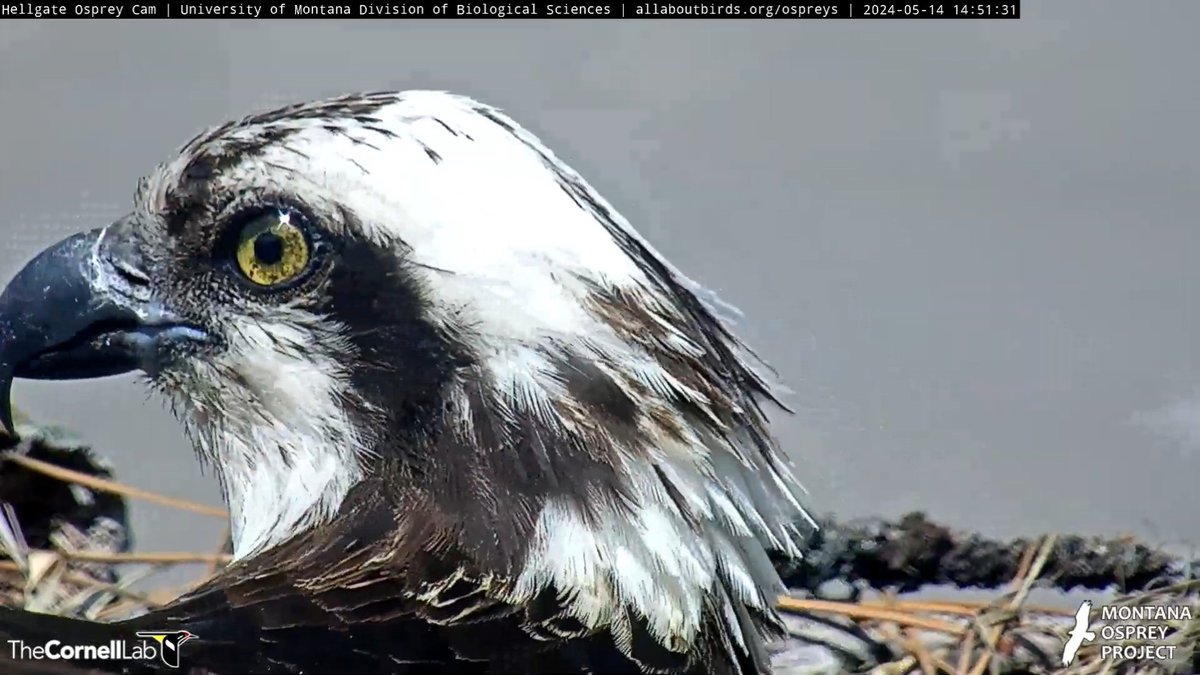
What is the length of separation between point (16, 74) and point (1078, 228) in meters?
1.26

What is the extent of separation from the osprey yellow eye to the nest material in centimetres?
35

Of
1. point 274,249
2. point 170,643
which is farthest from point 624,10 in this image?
point 170,643

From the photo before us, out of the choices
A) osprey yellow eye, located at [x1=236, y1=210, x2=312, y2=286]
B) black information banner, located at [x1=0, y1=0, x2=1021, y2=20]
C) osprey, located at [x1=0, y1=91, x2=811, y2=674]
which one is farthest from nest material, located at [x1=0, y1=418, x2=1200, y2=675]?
black information banner, located at [x1=0, y1=0, x2=1021, y2=20]

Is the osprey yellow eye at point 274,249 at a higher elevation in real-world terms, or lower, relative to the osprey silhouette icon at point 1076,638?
higher

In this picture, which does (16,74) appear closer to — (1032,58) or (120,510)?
(120,510)

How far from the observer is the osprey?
112 centimetres

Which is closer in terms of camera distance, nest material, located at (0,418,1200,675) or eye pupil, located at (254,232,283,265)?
eye pupil, located at (254,232,283,265)

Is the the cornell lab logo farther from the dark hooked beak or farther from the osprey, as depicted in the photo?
the dark hooked beak

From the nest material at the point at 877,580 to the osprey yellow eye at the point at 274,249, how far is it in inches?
13.7

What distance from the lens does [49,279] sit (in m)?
1.19

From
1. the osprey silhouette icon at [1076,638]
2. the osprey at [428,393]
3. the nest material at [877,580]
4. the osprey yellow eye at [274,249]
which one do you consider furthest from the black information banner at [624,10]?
the osprey silhouette icon at [1076,638]

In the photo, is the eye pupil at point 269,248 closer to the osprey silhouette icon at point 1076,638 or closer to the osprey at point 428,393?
the osprey at point 428,393

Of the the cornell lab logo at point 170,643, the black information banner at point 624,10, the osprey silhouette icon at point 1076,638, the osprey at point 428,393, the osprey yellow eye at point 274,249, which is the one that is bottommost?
the osprey silhouette icon at point 1076,638

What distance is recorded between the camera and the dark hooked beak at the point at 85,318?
1181mm
